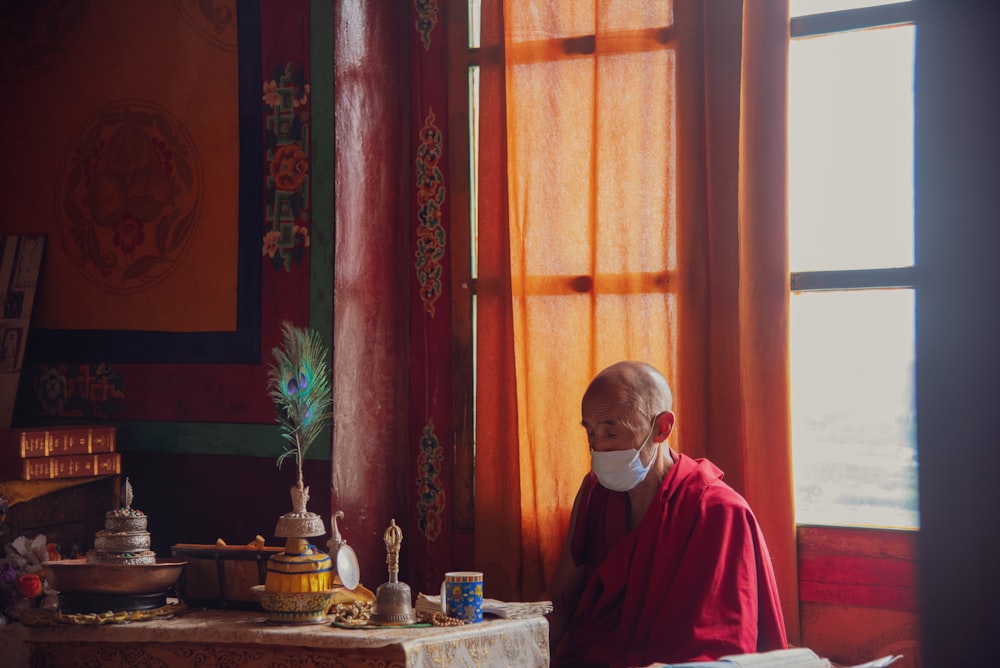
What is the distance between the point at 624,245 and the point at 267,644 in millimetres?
1567

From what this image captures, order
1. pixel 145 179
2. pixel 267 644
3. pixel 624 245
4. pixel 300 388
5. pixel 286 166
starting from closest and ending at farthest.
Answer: pixel 267 644
pixel 300 388
pixel 624 245
pixel 286 166
pixel 145 179

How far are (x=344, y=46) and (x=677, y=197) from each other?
117 cm

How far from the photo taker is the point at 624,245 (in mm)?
3277

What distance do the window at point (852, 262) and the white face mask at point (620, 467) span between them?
55cm

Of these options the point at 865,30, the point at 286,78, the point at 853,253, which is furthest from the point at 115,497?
the point at 865,30

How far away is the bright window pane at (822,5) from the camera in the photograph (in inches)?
122

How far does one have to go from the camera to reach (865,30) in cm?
312

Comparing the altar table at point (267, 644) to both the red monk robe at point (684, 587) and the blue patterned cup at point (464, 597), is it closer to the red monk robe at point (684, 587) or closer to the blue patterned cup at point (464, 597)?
the blue patterned cup at point (464, 597)

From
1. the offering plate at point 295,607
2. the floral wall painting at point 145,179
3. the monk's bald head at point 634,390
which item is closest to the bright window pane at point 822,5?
the monk's bald head at point 634,390

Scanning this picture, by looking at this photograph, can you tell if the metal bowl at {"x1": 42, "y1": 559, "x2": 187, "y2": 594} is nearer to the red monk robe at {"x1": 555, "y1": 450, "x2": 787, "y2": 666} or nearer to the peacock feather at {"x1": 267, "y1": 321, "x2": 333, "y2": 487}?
the peacock feather at {"x1": 267, "y1": 321, "x2": 333, "y2": 487}

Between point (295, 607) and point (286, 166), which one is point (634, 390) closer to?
point (295, 607)

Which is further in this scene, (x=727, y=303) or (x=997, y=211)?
(x=727, y=303)

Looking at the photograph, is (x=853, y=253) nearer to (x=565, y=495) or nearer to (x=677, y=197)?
(x=677, y=197)

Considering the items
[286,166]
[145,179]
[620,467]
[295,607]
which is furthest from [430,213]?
[295,607]
